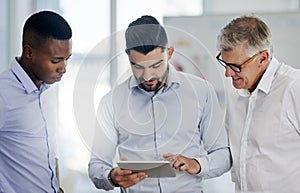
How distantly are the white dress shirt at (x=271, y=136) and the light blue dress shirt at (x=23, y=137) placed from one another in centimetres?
70

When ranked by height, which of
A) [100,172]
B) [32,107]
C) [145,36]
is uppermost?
[145,36]

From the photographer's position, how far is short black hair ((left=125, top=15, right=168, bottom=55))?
5.10 feet

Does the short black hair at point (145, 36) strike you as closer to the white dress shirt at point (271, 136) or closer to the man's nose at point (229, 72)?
the man's nose at point (229, 72)

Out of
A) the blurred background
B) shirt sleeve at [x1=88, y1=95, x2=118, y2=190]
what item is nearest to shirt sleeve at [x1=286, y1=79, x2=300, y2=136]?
shirt sleeve at [x1=88, y1=95, x2=118, y2=190]

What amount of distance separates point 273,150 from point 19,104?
0.88 metres

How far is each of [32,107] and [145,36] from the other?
0.47 metres

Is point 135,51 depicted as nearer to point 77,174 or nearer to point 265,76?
point 265,76

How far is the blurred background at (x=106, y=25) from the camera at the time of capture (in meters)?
2.42

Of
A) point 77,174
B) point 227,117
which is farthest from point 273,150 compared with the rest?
point 77,174

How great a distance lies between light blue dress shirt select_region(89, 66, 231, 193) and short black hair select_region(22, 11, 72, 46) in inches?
11.2

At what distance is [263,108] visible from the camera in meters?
1.56

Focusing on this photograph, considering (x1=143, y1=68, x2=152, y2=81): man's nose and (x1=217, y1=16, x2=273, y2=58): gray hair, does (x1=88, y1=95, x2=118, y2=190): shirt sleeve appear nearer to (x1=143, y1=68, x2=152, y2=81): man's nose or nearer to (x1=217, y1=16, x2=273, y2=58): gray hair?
(x1=143, y1=68, x2=152, y2=81): man's nose

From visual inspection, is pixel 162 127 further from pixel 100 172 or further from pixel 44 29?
pixel 44 29

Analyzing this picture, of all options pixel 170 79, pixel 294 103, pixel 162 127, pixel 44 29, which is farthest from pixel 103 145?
pixel 294 103
